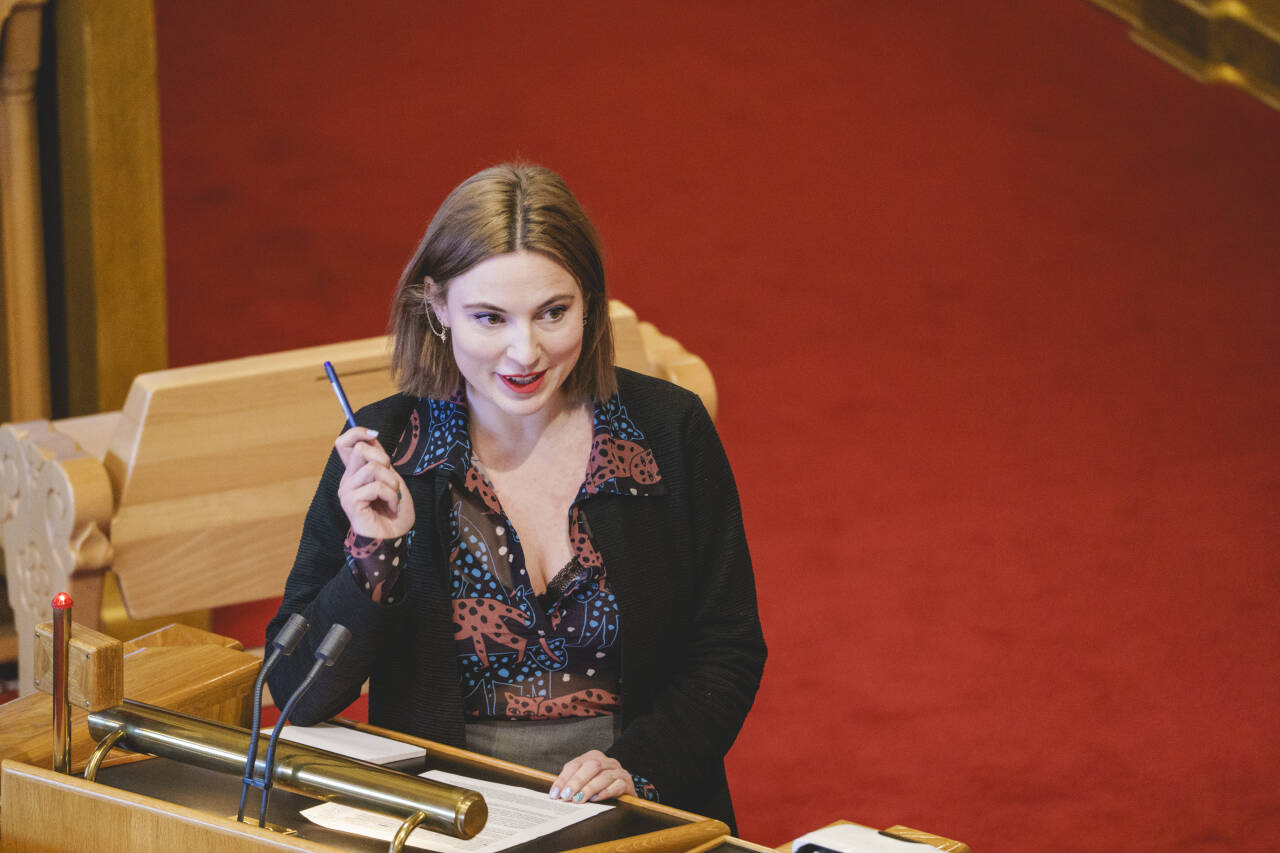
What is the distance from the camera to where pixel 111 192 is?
3.53m


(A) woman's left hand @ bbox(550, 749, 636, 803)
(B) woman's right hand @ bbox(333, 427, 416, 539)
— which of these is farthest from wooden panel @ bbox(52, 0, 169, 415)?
(A) woman's left hand @ bbox(550, 749, 636, 803)

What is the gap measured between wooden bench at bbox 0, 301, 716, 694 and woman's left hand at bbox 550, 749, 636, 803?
148cm

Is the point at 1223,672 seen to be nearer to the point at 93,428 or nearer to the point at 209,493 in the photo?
the point at 209,493

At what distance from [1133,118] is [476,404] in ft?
16.4

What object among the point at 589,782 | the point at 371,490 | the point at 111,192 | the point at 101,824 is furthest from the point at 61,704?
the point at 111,192

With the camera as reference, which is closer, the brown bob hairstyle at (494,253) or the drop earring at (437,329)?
the brown bob hairstyle at (494,253)

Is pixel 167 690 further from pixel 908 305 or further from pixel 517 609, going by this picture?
pixel 908 305

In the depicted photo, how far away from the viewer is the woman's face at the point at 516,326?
181 cm

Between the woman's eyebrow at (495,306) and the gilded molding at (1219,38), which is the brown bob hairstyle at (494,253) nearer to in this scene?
the woman's eyebrow at (495,306)

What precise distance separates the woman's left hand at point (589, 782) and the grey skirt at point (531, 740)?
0.80 feet

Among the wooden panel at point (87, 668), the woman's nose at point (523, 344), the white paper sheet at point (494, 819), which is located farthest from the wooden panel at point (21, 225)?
the white paper sheet at point (494, 819)

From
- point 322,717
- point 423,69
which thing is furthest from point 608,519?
point 423,69

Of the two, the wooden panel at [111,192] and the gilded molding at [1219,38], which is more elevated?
the gilded molding at [1219,38]

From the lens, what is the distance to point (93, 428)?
3.29 m
